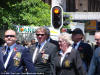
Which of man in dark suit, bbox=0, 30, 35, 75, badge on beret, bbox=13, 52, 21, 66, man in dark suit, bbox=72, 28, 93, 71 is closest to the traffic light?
man in dark suit, bbox=72, 28, 93, 71

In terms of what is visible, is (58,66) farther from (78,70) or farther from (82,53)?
(82,53)

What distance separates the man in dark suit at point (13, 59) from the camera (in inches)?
278

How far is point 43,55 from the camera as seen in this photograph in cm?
825

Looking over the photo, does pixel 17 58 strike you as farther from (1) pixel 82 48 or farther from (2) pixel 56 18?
(2) pixel 56 18

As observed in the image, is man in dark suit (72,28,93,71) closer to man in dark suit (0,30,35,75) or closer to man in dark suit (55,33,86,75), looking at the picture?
man in dark suit (55,33,86,75)

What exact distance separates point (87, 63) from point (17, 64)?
233cm

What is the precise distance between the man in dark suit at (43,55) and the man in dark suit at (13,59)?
3.23 feet

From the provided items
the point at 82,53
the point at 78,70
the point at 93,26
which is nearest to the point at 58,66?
the point at 78,70

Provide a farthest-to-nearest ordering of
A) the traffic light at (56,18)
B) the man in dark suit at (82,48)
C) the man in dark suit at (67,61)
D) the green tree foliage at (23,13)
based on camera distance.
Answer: the green tree foliage at (23,13) < the traffic light at (56,18) < the man in dark suit at (82,48) < the man in dark suit at (67,61)

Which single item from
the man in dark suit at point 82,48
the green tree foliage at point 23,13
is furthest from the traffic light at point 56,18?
the green tree foliage at point 23,13

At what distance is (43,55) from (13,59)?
51.6 inches

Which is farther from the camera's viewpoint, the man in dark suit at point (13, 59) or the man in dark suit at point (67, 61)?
the man in dark suit at point (67, 61)

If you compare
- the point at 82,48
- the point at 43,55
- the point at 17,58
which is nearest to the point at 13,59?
the point at 17,58

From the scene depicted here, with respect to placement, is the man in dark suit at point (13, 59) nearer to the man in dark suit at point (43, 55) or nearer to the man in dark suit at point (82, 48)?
the man in dark suit at point (43, 55)
